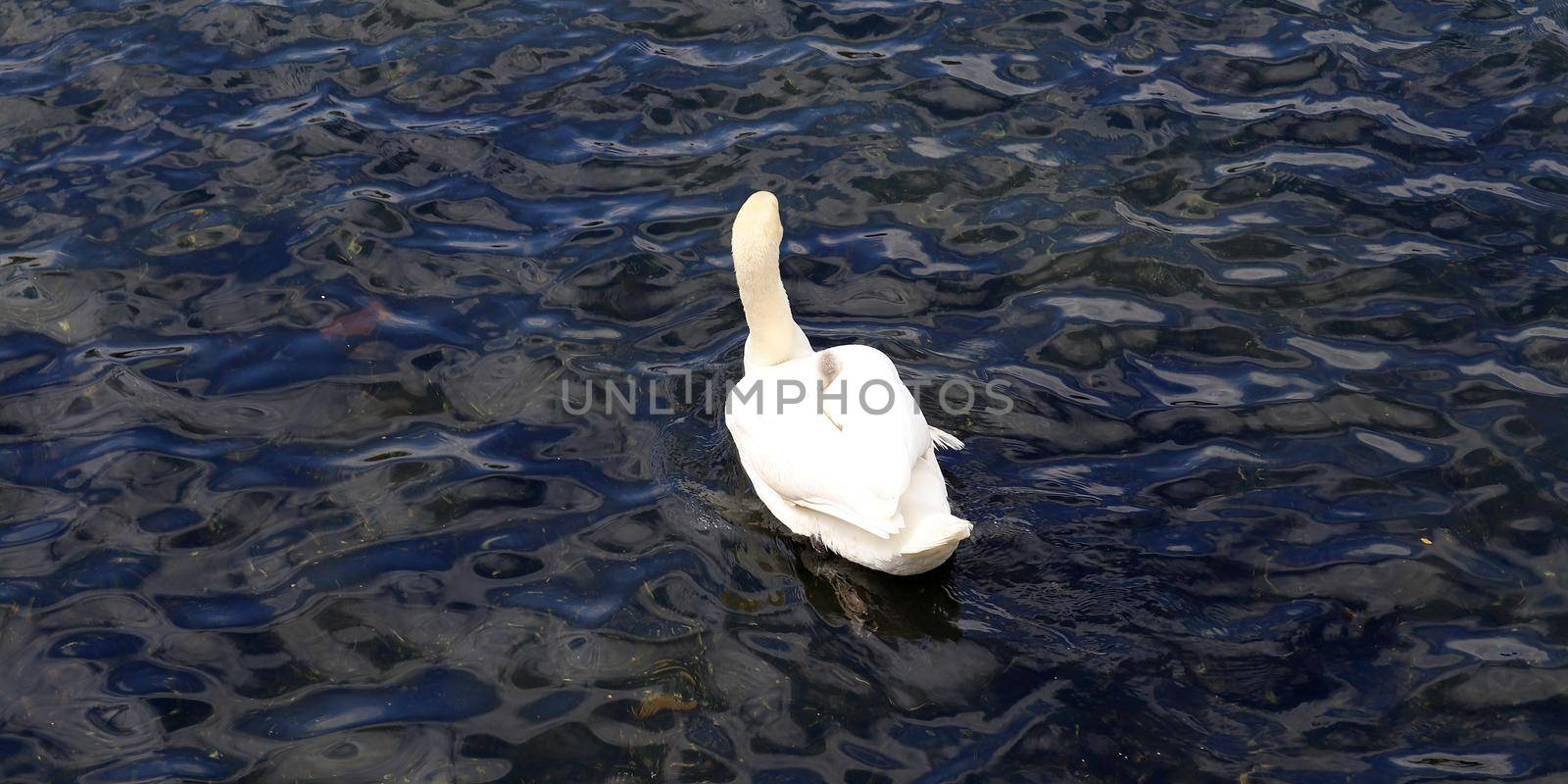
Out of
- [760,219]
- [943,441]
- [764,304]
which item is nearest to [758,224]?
[760,219]

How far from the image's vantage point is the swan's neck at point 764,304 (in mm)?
7586

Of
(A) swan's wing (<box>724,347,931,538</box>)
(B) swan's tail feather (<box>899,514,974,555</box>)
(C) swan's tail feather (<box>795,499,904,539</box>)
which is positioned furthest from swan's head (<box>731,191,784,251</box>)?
(B) swan's tail feather (<box>899,514,974,555</box>)

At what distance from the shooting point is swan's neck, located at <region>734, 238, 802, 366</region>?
299 inches

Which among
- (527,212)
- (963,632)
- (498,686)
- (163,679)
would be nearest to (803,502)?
(963,632)

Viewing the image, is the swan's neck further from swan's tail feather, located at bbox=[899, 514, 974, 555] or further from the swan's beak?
swan's tail feather, located at bbox=[899, 514, 974, 555]

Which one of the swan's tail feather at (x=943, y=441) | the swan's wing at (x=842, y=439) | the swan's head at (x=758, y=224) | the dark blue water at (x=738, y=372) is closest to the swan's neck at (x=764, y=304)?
the swan's head at (x=758, y=224)

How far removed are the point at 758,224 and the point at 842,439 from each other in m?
1.56

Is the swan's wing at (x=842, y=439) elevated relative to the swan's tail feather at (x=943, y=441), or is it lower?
elevated

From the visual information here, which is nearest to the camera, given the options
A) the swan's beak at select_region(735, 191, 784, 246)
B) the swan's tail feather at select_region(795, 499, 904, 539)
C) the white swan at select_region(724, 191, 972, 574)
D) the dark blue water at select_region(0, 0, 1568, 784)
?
the dark blue water at select_region(0, 0, 1568, 784)

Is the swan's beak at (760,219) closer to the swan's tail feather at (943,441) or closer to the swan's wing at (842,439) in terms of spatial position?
the swan's wing at (842,439)

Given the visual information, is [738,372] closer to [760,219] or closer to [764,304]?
[764,304]

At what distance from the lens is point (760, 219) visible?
7500 mm

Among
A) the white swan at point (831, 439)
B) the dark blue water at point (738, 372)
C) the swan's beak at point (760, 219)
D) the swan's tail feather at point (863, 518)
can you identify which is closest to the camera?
the dark blue water at point (738, 372)

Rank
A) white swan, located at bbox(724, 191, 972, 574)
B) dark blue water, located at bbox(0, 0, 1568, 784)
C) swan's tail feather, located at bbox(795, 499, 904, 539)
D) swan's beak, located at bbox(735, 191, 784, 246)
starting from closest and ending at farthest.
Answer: dark blue water, located at bbox(0, 0, 1568, 784)
swan's tail feather, located at bbox(795, 499, 904, 539)
white swan, located at bbox(724, 191, 972, 574)
swan's beak, located at bbox(735, 191, 784, 246)
